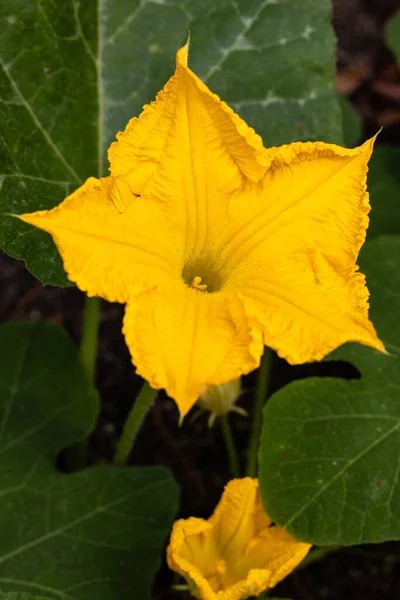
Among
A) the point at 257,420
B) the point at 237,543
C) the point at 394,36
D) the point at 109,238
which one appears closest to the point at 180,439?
the point at 257,420

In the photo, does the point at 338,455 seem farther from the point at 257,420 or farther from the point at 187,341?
the point at 187,341

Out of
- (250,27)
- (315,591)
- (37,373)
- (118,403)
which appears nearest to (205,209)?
(250,27)

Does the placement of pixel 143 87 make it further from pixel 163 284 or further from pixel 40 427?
pixel 40 427

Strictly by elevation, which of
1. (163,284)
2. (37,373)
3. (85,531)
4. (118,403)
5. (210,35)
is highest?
(210,35)

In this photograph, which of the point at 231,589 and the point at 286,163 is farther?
the point at 231,589

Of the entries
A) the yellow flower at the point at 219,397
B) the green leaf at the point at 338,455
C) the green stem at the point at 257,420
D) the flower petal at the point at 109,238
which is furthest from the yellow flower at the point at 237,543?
the flower petal at the point at 109,238

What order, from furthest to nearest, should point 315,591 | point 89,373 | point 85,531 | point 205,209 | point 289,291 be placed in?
point 315,591 → point 89,373 → point 85,531 → point 205,209 → point 289,291
